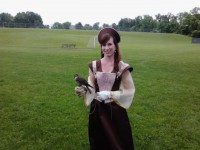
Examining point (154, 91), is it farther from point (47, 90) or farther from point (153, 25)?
point (153, 25)

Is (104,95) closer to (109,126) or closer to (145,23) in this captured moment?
(109,126)

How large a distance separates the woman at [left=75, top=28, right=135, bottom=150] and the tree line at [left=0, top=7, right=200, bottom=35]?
80.3 meters

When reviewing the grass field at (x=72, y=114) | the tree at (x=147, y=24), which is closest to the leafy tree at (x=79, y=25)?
the tree at (x=147, y=24)

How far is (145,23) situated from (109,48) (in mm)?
114883

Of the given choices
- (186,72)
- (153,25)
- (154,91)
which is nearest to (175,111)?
(154,91)

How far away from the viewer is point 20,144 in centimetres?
580

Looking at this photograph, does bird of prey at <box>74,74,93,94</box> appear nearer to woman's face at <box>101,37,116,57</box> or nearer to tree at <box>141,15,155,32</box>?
woman's face at <box>101,37,116,57</box>

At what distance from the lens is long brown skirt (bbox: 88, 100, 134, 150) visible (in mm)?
3834

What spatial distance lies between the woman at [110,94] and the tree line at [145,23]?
80345 millimetres

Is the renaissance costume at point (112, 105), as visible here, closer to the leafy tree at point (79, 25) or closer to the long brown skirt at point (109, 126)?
the long brown skirt at point (109, 126)

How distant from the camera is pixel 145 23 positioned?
4532 inches

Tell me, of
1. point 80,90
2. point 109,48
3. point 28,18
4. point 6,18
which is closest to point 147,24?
point 28,18

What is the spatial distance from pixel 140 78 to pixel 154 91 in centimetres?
263

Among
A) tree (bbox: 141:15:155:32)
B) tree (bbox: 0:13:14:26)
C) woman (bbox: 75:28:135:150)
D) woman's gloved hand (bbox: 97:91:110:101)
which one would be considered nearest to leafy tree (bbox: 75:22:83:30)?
tree (bbox: 0:13:14:26)
